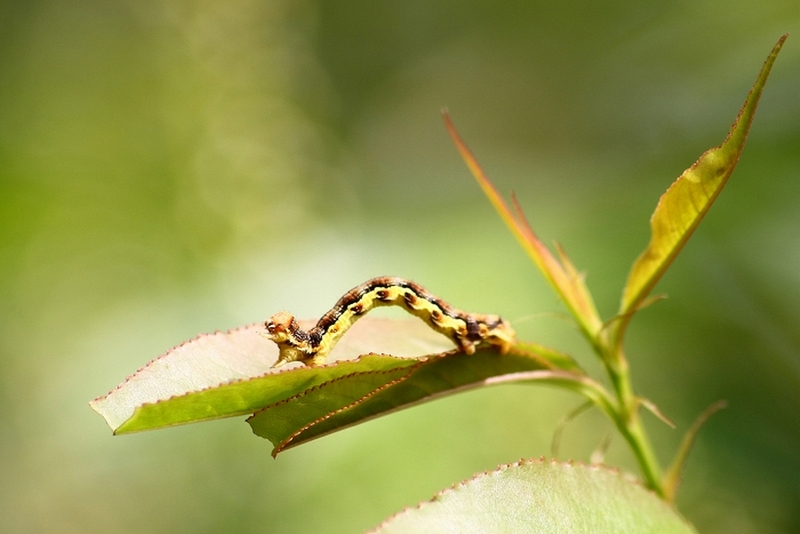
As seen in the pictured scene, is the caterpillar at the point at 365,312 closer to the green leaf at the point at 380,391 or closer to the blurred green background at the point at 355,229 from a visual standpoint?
the green leaf at the point at 380,391

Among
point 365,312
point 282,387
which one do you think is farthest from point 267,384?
point 365,312

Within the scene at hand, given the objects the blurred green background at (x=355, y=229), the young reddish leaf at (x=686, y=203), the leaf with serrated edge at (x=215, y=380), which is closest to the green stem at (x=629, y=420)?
the young reddish leaf at (x=686, y=203)

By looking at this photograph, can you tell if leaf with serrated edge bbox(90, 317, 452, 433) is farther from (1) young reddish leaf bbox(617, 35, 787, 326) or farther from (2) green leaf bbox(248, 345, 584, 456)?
(1) young reddish leaf bbox(617, 35, 787, 326)

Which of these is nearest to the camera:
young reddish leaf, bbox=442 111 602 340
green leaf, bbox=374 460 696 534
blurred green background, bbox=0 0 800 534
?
green leaf, bbox=374 460 696 534

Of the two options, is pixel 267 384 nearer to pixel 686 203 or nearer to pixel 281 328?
pixel 281 328

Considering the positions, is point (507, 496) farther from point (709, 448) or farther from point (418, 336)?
point (709, 448)

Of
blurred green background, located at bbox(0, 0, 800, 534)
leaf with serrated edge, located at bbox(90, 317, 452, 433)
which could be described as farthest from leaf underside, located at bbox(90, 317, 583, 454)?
blurred green background, located at bbox(0, 0, 800, 534)
